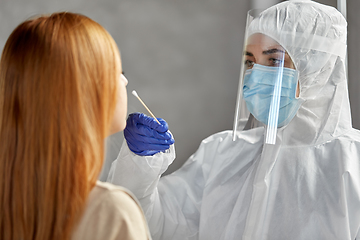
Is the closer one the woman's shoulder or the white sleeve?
the woman's shoulder

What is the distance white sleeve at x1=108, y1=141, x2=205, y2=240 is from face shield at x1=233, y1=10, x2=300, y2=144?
0.98 feet

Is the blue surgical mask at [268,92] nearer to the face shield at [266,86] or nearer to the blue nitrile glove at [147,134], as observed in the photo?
the face shield at [266,86]

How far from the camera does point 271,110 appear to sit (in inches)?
41.6

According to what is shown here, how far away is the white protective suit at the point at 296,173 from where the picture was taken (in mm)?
1003

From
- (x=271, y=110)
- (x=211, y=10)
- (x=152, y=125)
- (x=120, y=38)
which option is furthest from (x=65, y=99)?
(x=211, y=10)

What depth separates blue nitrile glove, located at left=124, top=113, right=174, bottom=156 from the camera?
1044 millimetres

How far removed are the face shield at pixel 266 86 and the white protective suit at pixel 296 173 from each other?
3cm

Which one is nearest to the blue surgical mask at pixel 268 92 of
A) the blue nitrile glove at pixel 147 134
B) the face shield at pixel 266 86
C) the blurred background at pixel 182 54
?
the face shield at pixel 266 86

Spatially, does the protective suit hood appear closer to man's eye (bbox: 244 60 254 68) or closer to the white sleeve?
man's eye (bbox: 244 60 254 68)

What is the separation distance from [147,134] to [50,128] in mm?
543

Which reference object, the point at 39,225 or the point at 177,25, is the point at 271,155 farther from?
the point at 177,25

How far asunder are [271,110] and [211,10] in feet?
3.04

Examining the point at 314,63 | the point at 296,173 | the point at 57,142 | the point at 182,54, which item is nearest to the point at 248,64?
the point at 314,63

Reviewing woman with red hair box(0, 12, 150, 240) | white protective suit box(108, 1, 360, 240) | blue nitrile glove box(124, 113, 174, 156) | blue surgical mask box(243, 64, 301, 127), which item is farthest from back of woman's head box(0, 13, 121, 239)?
blue surgical mask box(243, 64, 301, 127)
